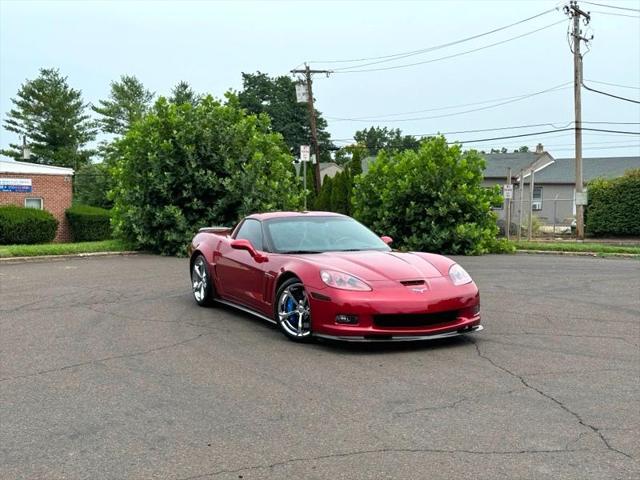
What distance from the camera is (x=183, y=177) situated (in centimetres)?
1797

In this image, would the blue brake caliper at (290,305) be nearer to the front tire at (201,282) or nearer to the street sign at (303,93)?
the front tire at (201,282)

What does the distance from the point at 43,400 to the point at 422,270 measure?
366cm

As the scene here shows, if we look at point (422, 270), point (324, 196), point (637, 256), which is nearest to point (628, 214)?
point (637, 256)

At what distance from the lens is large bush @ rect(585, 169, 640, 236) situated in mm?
27494

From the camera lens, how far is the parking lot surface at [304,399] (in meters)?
3.66

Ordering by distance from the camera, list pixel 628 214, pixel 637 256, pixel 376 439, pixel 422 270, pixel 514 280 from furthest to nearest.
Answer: pixel 628 214 < pixel 637 256 < pixel 514 280 < pixel 422 270 < pixel 376 439

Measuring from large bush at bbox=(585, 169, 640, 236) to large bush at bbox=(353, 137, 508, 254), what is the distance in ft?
35.4

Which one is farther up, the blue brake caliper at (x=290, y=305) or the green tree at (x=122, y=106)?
the green tree at (x=122, y=106)

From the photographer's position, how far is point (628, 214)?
2758 centimetres

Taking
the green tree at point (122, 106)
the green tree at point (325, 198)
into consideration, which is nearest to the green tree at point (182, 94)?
the green tree at point (122, 106)

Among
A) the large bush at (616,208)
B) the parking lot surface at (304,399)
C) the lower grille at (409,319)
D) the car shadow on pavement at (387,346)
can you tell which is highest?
the large bush at (616,208)

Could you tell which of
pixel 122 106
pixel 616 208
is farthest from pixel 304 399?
pixel 122 106

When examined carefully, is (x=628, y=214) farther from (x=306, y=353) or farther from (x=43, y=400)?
(x=43, y=400)

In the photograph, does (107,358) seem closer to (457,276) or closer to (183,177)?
(457,276)
